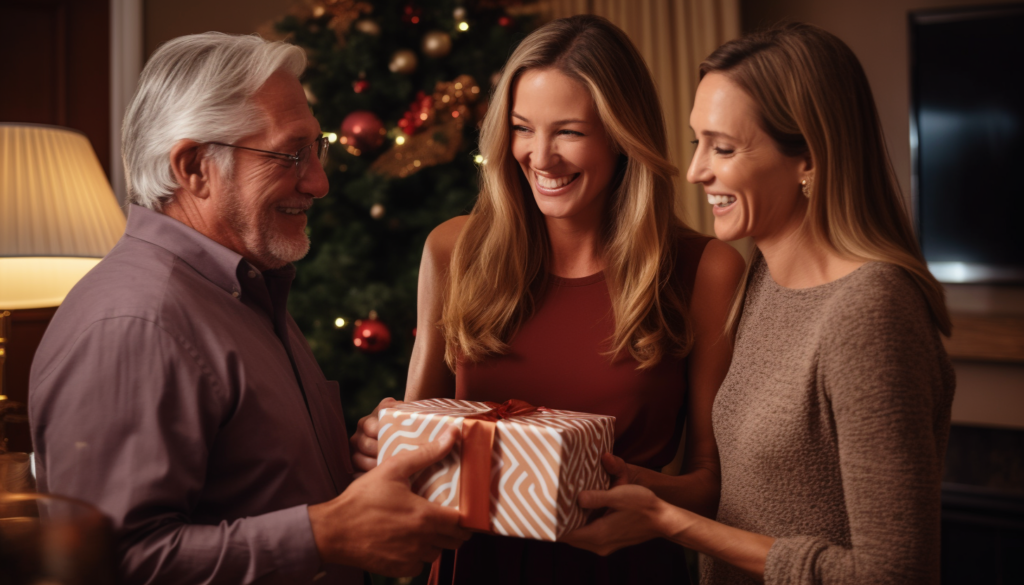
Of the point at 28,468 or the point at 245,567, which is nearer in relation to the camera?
the point at 245,567

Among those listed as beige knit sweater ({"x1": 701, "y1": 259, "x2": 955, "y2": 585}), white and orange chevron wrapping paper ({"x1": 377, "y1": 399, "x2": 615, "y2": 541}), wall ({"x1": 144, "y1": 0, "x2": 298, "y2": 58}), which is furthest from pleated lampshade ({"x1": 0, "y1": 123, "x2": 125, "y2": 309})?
beige knit sweater ({"x1": 701, "y1": 259, "x2": 955, "y2": 585})

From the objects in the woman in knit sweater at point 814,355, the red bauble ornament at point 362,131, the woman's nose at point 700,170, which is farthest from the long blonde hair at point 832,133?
the red bauble ornament at point 362,131

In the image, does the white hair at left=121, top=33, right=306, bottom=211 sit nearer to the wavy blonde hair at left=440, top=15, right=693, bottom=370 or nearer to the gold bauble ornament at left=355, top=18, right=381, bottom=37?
the wavy blonde hair at left=440, top=15, right=693, bottom=370

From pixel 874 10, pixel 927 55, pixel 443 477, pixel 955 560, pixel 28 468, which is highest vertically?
pixel 874 10

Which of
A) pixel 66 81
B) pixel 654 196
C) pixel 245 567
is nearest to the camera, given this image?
pixel 245 567

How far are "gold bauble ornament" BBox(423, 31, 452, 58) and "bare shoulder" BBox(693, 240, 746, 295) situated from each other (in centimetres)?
176

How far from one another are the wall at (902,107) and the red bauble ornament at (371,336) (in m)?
2.20

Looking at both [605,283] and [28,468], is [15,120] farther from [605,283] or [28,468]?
[605,283]

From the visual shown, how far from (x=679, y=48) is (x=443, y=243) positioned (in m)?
2.49

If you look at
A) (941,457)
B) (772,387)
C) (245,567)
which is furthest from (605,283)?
(245,567)

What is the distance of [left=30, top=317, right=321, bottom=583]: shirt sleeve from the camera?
87cm

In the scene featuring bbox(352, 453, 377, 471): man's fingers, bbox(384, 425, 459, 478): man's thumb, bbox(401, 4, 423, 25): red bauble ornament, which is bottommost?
bbox(352, 453, 377, 471): man's fingers

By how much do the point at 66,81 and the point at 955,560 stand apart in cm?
431

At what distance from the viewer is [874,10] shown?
3.45 meters
